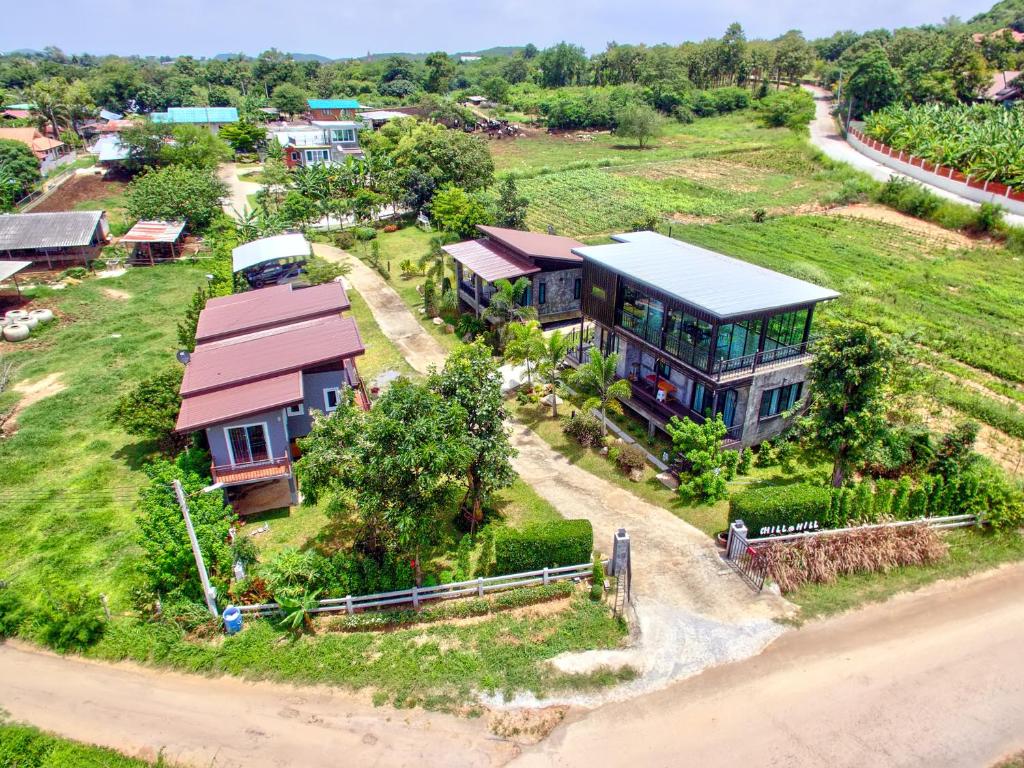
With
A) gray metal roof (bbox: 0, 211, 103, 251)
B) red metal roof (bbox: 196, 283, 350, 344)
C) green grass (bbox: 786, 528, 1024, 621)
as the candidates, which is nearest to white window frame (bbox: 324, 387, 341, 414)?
red metal roof (bbox: 196, 283, 350, 344)

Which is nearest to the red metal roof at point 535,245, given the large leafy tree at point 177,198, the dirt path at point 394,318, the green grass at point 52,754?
the dirt path at point 394,318

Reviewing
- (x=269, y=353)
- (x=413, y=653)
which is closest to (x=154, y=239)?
(x=269, y=353)

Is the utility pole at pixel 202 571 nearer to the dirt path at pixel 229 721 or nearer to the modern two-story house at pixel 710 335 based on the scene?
the dirt path at pixel 229 721

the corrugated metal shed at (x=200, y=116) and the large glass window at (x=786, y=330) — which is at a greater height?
the corrugated metal shed at (x=200, y=116)

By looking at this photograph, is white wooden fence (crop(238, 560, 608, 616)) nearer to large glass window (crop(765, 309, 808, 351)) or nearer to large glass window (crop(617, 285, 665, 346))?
large glass window (crop(617, 285, 665, 346))

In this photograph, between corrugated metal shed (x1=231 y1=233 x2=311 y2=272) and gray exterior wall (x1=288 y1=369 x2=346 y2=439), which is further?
corrugated metal shed (x1=231 y1=233 x2=311 y2=272)

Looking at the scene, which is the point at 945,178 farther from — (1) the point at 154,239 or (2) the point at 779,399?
(1) the point at 154,239

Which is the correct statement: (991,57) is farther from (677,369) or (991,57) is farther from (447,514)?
(447,514)
